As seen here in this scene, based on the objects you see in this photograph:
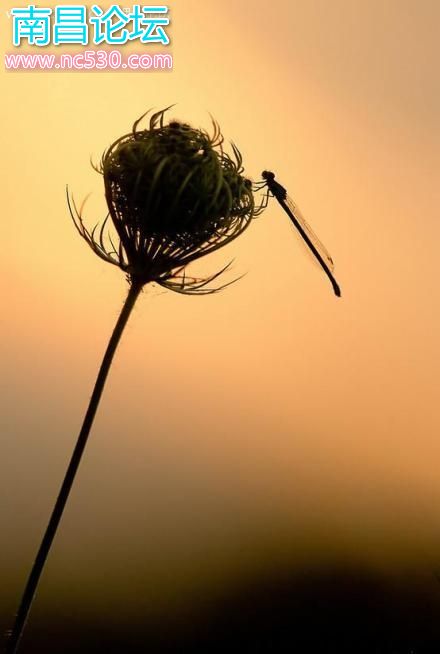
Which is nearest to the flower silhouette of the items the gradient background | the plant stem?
the plant stem

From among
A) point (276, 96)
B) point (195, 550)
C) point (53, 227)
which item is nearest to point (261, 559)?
point (195, 550)

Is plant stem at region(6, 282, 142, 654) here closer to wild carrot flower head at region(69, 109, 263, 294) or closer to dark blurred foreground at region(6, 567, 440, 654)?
wild carrot flower head at region(69, 109, 263, 294)

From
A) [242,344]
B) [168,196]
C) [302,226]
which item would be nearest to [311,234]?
[302,226]

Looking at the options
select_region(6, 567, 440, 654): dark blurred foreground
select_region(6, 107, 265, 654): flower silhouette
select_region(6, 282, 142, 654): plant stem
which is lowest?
select_region(6, 567, 440, 654): dark blurred foreground

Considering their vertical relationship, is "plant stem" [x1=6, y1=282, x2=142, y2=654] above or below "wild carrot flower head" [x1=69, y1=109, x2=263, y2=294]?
below

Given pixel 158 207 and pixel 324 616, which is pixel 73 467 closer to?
pixel 158 207

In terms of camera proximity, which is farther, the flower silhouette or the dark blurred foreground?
the dark blurred foreground

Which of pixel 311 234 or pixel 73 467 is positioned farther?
pixel 311 234
